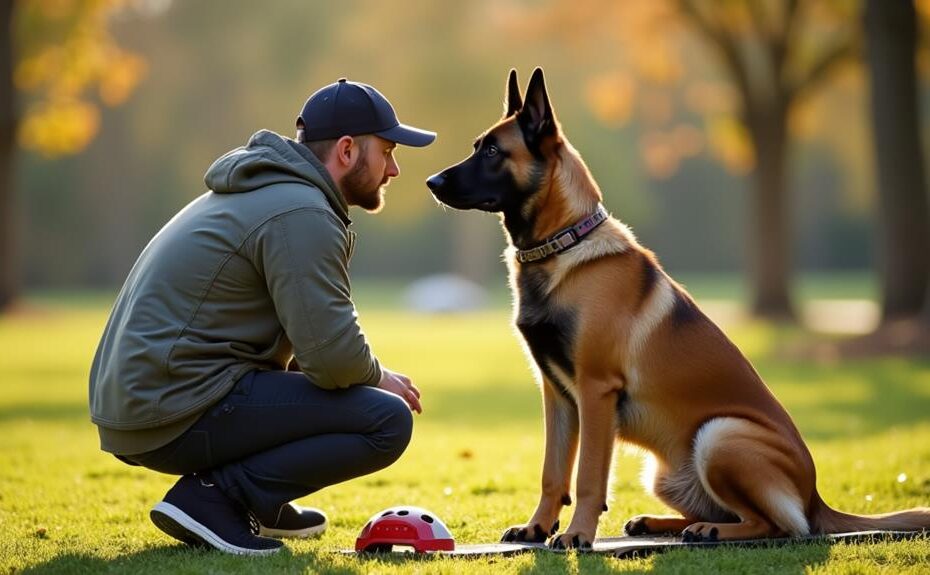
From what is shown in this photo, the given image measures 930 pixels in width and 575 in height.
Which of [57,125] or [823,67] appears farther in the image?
[57,125]

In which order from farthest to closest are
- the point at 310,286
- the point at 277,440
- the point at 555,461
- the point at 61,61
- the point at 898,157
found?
1. the point at 61,61
2. the point at 898,157
3. the point at 555,461
4. the point at 277,440
5. the point at 310,286

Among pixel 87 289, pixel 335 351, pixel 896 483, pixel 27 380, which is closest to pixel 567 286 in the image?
pixel 335 351

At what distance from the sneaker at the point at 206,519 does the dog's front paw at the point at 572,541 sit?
1.10 meters

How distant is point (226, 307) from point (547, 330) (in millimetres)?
1308

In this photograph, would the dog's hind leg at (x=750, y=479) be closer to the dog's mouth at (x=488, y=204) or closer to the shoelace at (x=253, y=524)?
the dog's mouth at (x=488, y=204)

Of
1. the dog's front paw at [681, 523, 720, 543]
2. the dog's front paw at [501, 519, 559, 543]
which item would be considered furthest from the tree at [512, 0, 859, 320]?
the dog's front paw at [501, 519, 559, 543]

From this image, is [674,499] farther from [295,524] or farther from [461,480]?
[461,480]

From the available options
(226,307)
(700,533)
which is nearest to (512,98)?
(226,307)

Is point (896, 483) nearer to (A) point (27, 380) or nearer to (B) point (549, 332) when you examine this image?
(B) point (549, 332)

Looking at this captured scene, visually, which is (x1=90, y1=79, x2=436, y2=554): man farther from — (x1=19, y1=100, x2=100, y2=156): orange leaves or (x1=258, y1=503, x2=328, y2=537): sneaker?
(x1=19, y1=100, x2=100, y2=156): orange leaves

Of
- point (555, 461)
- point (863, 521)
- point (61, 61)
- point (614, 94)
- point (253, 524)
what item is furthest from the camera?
point (61, 61)

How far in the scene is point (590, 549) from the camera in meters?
4.37

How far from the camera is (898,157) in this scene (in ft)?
49.2

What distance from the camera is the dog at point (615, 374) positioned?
14.6 feet
